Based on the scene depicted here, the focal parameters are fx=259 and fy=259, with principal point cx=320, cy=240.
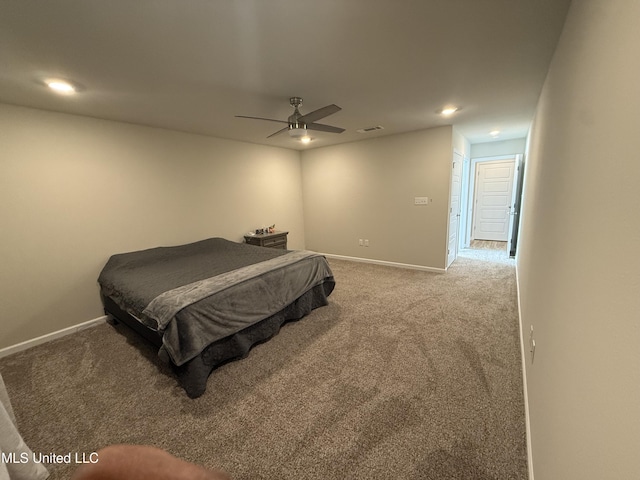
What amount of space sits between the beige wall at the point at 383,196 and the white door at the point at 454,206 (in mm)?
308

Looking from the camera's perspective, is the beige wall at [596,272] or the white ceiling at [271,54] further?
the white ceiling at [271,54]

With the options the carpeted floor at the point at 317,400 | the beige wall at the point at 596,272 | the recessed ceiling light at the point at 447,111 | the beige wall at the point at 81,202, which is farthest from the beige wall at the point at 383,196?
the beige wall at the point at 596,272

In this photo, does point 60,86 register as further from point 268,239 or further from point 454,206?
point 454,206

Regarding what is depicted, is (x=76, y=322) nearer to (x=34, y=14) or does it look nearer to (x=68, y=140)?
(x=68, y=140)

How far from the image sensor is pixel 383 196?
4914mm

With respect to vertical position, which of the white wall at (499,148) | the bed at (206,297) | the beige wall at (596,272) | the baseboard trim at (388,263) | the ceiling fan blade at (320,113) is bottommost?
the baseboard trim at (388,263)

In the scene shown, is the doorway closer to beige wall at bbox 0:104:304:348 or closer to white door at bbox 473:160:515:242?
white door at bbox 473:160:515:242

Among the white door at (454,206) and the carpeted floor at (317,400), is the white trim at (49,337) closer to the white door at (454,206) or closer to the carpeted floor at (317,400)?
the carpeted floor at (317,400)

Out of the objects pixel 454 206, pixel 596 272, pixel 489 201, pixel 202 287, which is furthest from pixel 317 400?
pixel 489 201

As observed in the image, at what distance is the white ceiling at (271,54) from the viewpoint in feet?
4.70

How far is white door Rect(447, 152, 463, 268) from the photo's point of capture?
4488 millimetres

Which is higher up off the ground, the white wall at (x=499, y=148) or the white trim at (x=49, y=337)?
the white wall at (x=499, y=148)

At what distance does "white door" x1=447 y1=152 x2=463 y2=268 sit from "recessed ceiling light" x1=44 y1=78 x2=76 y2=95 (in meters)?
4.81

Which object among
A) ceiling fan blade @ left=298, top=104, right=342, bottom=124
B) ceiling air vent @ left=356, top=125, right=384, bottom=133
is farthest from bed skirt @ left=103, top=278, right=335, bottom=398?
ceiling air vent @ left=356, top=125, right=384, bottom=133
